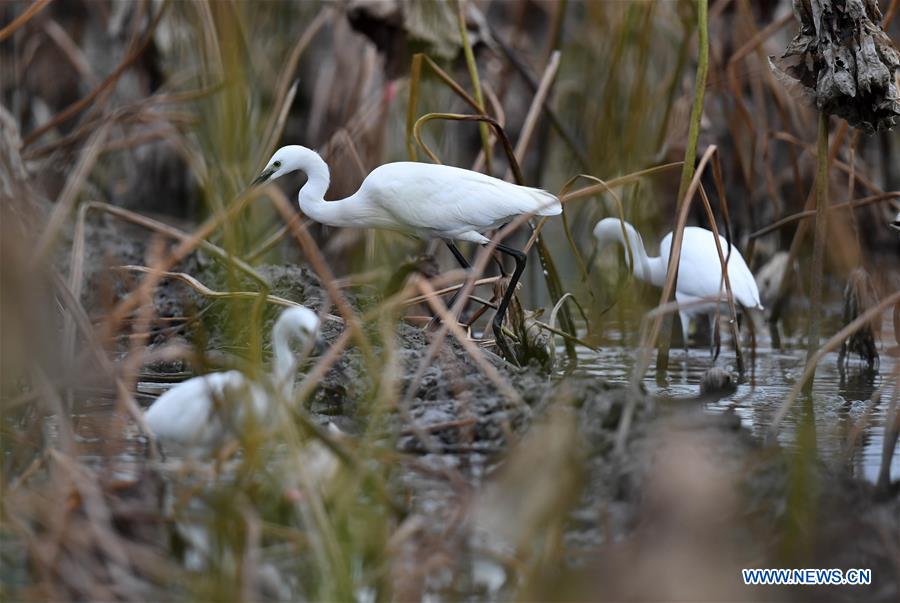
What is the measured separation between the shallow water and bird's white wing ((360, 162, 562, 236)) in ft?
2.64

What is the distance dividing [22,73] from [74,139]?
188 cm

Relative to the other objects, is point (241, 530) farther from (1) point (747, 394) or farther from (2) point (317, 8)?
(2) point (317, 8)

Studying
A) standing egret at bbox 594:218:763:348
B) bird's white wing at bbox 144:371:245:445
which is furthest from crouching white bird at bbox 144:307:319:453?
standing egret at bbox 594:218:763:348

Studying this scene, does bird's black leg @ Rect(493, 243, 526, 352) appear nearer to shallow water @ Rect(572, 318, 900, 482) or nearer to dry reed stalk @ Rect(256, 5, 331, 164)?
shallow water @ Rect(572, 318, 900, 482)

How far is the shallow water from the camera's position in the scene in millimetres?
3808

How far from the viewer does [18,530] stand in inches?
106

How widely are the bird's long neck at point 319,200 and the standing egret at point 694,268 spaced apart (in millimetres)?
1380

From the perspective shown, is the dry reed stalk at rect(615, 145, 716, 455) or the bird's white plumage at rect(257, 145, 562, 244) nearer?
the dry reed stalk at rect(615, 145, 716, 455)

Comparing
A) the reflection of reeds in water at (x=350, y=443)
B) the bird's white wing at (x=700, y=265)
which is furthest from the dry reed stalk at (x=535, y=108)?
the bird's white wing at (x=700, y=265)

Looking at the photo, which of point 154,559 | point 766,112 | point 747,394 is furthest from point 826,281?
point 154,559

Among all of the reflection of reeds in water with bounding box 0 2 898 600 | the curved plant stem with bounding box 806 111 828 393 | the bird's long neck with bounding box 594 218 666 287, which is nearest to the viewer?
the reflection of reeds in water with bounding box 0 2 898 600

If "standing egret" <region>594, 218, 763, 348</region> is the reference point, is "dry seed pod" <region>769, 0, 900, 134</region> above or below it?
above

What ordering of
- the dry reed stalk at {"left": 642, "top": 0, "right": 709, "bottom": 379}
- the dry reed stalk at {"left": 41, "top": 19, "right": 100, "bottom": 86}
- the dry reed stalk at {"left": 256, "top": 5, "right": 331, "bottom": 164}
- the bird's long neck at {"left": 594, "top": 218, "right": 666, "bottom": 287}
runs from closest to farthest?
the dry reed stalk at {"left": 642, "top": 0, "right": 709, "bottom": 379}
the bird's long neck at {"left": 594, "top": 218, "right": 666, "bottom": 287}
the dry reed stalk at {"left": 256, "top": 5, "right": 331, "bottom": 164}
the dry reed stalk at {"left": 41, "top": 19, "right": 100, "bottom": 86}

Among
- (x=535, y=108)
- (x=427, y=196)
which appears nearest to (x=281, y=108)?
(x=535, y=108)
